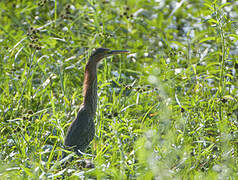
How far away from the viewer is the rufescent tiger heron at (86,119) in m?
3.79

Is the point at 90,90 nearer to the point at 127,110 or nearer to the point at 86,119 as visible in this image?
the point at 86,119

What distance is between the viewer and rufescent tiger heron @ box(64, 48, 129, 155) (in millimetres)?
3793

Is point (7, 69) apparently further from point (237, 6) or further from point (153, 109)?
point (237, 6)

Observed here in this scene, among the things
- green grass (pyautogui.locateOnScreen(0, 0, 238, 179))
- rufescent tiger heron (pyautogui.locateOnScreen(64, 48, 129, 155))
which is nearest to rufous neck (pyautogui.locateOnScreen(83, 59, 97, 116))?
rufescent tiger heron (pyautogui.locateOnScreen(64, 48, 129, 155))

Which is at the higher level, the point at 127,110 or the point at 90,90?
the point at 90,90

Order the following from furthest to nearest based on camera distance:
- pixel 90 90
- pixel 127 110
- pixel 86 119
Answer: pixel 127 110, pixel 90 90, pixel 86 119

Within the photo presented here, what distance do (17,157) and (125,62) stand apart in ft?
7.61

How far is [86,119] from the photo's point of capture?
3.86m

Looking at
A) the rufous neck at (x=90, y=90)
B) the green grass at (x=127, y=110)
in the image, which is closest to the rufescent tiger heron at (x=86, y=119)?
the rufous neck at (x=90, y=90)

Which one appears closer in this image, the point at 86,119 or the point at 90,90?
the point at 86,119

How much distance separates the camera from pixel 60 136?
3844mm

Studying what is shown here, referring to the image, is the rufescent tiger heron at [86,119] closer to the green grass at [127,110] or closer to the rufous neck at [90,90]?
the rufous neck at [90,90]

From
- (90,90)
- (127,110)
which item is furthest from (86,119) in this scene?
(127,110)

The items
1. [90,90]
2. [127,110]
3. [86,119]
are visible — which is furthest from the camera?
[127,110]
